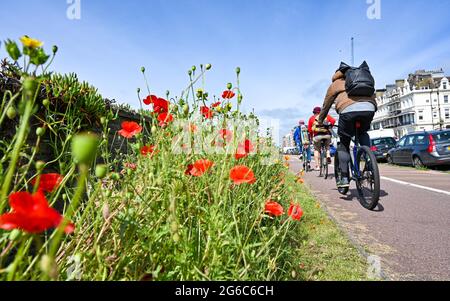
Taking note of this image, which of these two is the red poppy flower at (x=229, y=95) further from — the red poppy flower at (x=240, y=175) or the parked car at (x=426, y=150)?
the parked car at (x=426, y=150)

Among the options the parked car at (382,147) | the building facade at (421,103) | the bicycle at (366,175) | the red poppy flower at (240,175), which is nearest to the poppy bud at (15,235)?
the red poppy flower at (240,175)

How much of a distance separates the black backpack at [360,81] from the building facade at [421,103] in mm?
70982

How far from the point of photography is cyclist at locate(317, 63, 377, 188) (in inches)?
138

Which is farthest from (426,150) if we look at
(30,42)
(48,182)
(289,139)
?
(289,139)

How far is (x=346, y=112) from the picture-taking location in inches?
140

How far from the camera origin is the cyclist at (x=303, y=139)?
28.8 feet

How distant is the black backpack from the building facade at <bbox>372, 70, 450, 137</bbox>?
70982 millimetres

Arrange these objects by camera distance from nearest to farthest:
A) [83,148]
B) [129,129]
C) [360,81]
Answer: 1. [83,148]
2. [129,129]
3. [360,81]

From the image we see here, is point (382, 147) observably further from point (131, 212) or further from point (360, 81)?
point (131, 212)

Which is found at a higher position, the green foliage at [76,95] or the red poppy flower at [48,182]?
the green foliage at [76,95]

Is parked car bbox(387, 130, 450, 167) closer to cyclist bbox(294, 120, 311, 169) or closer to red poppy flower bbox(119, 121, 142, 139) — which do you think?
cyclist bbox(294, 120, 311, 169)

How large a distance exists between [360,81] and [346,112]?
1.32 ft
